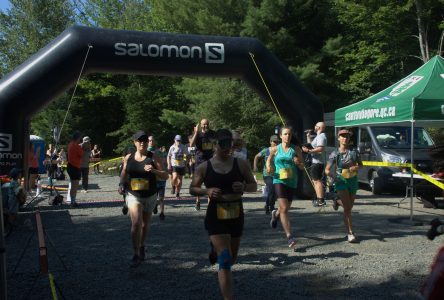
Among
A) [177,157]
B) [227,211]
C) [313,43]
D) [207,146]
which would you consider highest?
[313,43]

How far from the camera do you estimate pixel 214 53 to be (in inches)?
446

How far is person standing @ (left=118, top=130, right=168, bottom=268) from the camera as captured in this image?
5.88 metres

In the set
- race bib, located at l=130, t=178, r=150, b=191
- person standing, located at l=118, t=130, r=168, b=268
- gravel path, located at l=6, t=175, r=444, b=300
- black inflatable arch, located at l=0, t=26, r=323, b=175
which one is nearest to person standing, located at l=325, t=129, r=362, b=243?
gravel path, located at l=6, t=175, r=444, b=300

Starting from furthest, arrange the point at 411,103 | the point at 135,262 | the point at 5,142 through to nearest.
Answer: the point at 5,142
the point at 411,103
the point at 135,262

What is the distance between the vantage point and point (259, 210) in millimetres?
10641

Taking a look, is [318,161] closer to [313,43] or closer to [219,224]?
[219,224]

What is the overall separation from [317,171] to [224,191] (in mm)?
6805

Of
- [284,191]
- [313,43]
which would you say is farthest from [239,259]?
[313,43]

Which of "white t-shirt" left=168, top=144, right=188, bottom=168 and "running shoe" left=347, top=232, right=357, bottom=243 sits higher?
"white t-shirt" left=168, top=144, right=188, bottom=168

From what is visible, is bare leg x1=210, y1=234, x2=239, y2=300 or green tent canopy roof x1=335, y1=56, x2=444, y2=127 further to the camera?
green tent canopy roof x1=335, y1=56, x2=444, y2=127

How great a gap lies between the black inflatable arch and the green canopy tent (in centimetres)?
187

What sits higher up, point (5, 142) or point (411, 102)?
point (411, 102)

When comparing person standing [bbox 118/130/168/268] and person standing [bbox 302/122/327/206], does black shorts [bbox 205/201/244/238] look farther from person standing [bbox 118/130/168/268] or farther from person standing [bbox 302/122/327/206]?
person standing [bbox 302/122/327/206]

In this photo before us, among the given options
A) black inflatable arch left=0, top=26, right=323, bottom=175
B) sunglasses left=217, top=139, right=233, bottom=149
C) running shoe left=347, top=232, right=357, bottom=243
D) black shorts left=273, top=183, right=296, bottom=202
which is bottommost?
running shoe left=347, top=232, right=357, bottom=243
